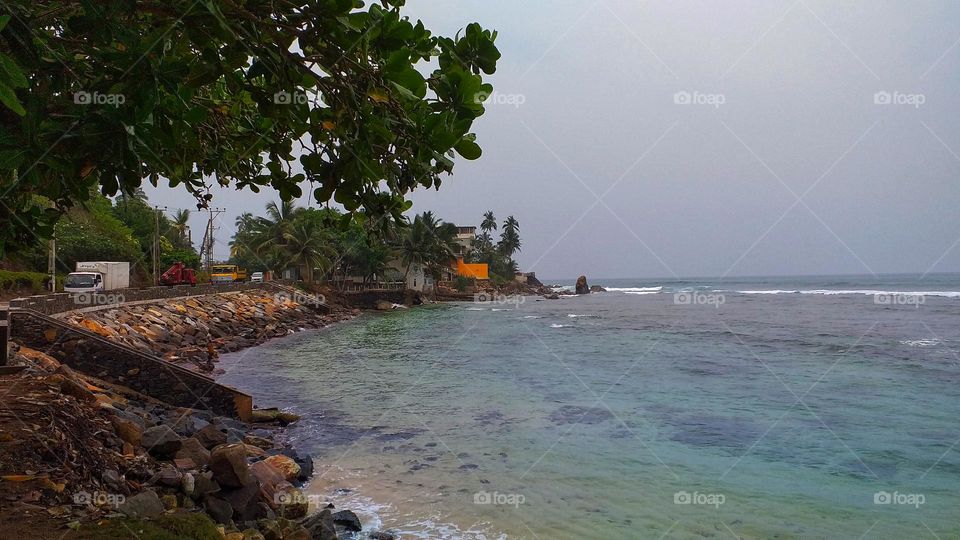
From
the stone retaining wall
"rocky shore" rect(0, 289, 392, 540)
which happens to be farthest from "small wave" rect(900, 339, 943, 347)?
the stone retaining wall

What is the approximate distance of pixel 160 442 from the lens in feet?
24.0

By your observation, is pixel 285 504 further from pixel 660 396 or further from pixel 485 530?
pixel 660 396

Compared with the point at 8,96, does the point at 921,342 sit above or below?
below

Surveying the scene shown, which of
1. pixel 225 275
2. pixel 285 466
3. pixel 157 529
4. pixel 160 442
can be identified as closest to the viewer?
pixel 157 529

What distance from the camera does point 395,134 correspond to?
10.5ft

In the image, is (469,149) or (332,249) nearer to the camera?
(469,149)

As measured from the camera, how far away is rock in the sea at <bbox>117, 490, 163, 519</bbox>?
479 cm

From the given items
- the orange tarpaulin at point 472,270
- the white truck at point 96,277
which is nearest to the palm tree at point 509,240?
the orange tarpaulin at point 472,270

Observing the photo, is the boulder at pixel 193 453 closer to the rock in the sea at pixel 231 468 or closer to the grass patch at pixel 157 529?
the rock in the sea at pixel 231 468

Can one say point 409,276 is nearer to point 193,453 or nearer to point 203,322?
point 203,322

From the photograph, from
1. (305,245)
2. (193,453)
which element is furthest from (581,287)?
(193,453)

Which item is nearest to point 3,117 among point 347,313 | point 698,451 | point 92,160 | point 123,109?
point 92,160

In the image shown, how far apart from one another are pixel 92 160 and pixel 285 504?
5.61 m

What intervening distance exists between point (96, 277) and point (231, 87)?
27722 mm
